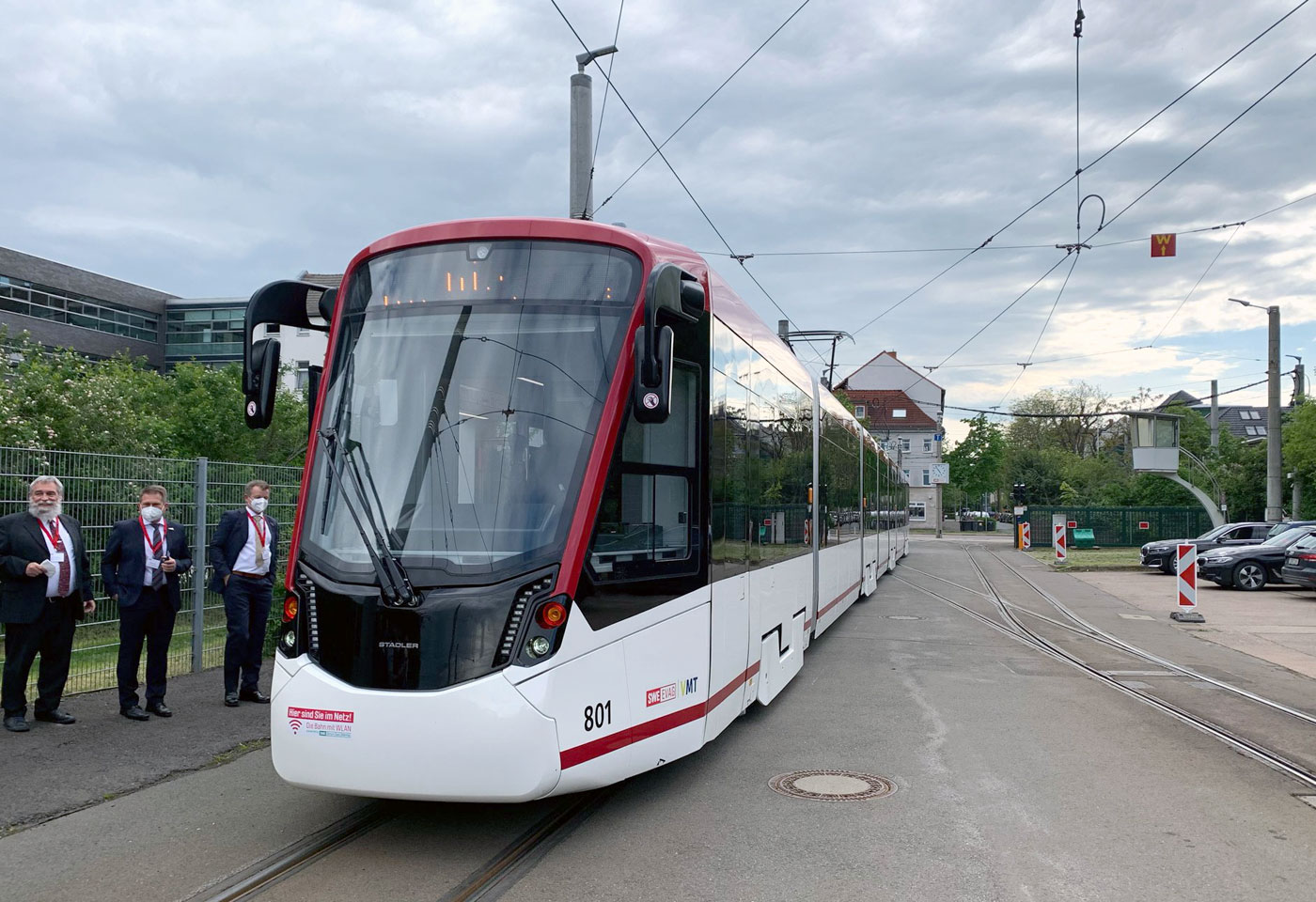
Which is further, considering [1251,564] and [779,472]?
[1251,564]

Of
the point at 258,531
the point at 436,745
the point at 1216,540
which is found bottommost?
the point at 436,745

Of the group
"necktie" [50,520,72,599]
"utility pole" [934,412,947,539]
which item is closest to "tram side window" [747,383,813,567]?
"necktie" [50,520,72,599]

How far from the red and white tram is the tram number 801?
0.04ft

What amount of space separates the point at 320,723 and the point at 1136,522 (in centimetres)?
5116

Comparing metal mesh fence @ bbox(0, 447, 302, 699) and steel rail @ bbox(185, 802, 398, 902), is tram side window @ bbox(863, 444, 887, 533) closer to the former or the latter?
metal mesh fence @ bbox(0, 447, 302, 699)

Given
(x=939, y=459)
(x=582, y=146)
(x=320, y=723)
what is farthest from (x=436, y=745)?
(x=939, y=459)

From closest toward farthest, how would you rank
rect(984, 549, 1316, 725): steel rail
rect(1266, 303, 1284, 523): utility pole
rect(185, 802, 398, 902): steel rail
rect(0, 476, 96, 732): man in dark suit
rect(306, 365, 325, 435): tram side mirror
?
1. rect(185, 802, 398, 902): steel rail
2. rect(306, 365, 325, 435): tram side mirror
3. rect(0, 476, 96, 732): man in dark suit
4. rect(984, 549, 1316, 725): steel rail
5. rect(1266, 303, 1284, 523): utility pole

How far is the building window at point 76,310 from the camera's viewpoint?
57.6 metres

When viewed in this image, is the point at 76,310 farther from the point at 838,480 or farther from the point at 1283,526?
the point at 838,480

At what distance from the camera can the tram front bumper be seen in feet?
16.3

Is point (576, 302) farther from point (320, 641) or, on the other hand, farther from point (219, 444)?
point (219, 444)

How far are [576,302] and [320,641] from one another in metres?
2.09

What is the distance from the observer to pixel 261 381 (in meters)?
6.14

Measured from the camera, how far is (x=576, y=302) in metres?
5.82
